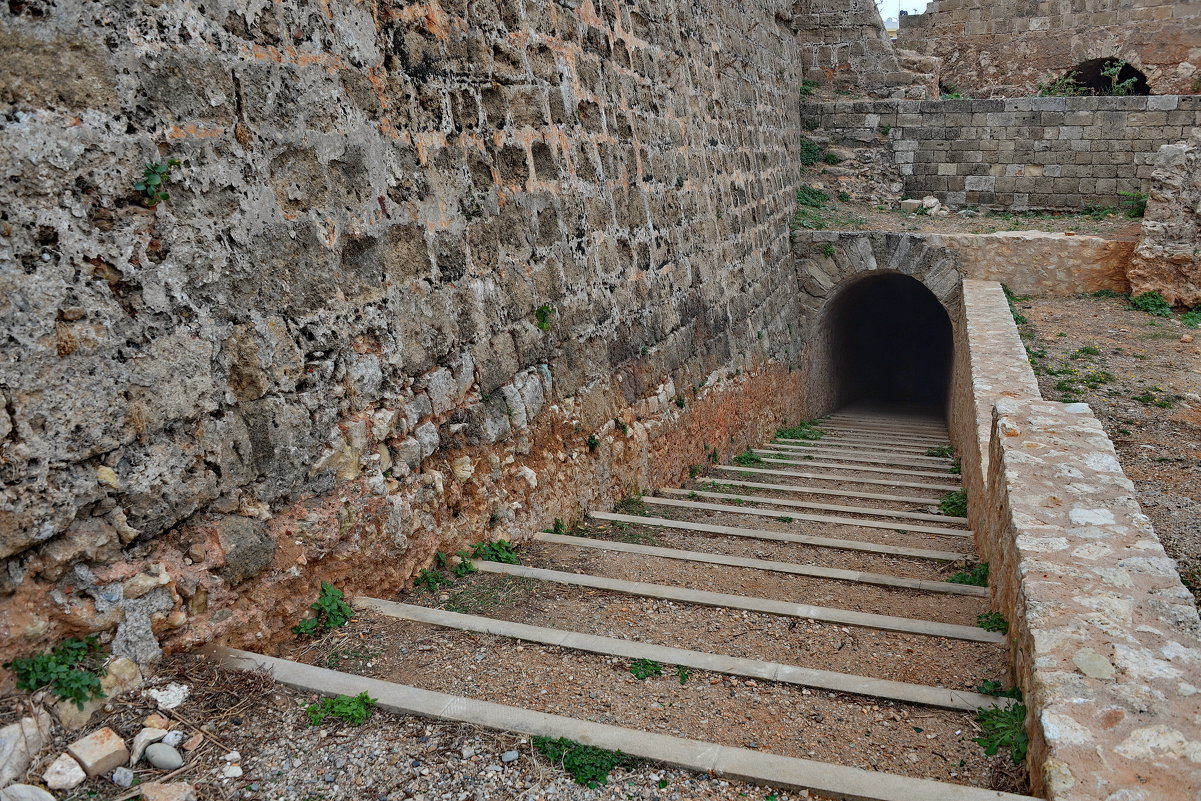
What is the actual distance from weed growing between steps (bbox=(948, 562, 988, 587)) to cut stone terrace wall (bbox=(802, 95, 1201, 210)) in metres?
9.57

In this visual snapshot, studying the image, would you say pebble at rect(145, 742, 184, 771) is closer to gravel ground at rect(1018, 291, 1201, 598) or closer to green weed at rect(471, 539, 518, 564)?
green weed at rect(471, 539, 518, 564)

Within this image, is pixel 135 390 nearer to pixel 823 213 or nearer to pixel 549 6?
pixel 549 6

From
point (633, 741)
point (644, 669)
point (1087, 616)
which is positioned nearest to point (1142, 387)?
point (1087, 616)

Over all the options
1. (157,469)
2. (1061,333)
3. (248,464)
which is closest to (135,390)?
(157,469)

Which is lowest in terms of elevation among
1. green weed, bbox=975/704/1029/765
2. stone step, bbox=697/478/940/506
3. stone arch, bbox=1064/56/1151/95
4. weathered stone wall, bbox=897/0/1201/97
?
stone step, bbox=697/478/940/506

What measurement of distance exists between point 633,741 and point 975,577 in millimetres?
2480

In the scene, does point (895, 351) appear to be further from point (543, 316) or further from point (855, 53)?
point (543, 316)

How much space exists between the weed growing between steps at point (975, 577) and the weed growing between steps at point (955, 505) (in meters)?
1.65

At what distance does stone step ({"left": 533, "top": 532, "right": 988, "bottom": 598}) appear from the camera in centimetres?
394

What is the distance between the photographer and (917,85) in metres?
12.6

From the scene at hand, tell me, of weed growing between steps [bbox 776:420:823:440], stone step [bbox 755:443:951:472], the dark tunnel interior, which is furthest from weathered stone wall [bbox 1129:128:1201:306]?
the dark tunnel interior

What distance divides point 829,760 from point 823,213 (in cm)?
1032

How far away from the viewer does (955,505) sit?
602cm

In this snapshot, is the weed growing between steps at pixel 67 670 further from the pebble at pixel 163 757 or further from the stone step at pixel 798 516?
the stone step at pixel 798 516
